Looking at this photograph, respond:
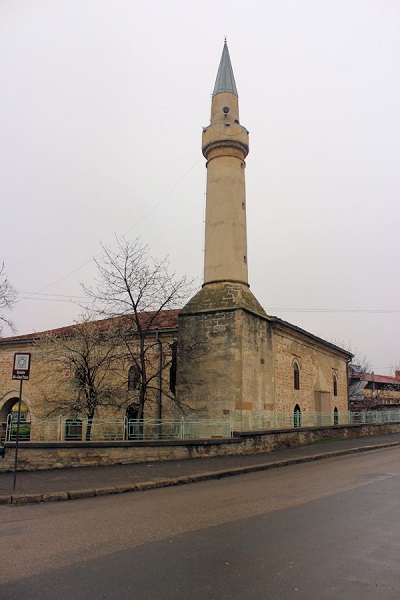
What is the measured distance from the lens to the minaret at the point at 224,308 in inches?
687

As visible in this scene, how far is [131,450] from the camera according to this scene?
12766 mm

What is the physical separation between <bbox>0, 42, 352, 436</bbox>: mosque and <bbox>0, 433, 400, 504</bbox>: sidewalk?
3.30 meters

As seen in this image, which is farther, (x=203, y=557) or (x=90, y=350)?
(x=90, y=350)

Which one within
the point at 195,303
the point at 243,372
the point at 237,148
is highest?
the point at 237,148

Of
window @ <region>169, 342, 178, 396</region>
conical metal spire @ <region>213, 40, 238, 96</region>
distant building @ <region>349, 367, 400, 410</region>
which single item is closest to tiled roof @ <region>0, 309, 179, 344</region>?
window @ <region>169, 342, 178, 396</region>

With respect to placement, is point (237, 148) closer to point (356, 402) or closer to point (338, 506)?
point (338, 506)

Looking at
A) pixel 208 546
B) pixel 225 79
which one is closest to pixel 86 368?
pixel 208 546

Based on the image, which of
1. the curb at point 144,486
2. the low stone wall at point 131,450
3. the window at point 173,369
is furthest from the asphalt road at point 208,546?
the window at point 173,369

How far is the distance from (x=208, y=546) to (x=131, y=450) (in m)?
7.80

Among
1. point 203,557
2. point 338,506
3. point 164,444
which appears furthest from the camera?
point 164,444

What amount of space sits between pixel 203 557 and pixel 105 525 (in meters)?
2.01

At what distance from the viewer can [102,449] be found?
1229 centimetres

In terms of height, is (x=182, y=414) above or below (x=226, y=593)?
above

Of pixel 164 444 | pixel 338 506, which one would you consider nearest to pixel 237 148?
pixel 164 444
